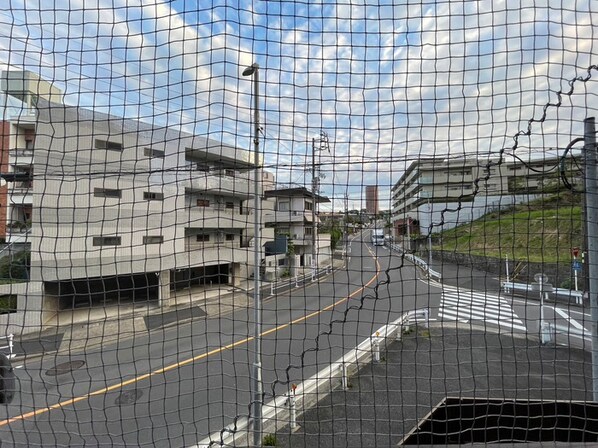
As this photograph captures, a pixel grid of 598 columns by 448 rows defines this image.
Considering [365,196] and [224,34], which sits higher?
[224,34]

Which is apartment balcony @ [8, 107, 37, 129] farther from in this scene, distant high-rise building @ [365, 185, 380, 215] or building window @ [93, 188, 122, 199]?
distant high-rise building @ [365, 185, 380, 215]

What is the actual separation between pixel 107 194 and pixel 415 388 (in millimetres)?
3125

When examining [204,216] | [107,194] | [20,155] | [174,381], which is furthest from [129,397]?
[20,155]

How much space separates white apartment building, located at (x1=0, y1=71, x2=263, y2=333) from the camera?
1490mm

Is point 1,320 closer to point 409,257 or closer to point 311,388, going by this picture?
point 311,388

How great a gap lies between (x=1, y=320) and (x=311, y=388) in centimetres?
549

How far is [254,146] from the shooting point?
162cm

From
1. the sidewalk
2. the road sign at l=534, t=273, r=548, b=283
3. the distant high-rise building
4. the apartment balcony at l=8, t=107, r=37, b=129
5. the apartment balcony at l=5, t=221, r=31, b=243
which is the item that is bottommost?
the sidewalk

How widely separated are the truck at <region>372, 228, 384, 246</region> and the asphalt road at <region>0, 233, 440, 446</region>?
7cm

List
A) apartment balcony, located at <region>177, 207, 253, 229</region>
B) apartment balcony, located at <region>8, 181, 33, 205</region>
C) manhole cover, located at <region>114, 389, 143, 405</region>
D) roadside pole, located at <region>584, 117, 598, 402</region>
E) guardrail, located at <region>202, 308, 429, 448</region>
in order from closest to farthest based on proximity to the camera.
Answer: roadside pole, located at <region>584, 117, 598, 402</region> → apartment balcony, located at <region>8, 181, 33, 205</region> → guardrail, located at <region>202, 308, 429, 448</region> → manhole cover, located at <region>114, 389, 143, 405</region> → apartment balcony, located at <region>177, 207, 253, 229</region>

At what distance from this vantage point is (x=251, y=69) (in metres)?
1.52

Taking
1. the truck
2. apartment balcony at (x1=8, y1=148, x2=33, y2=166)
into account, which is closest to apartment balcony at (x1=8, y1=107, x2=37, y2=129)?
apartment balcony at (x1=8, y1=148, x2=33, y2=166)

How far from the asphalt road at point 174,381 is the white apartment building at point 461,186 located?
0.99 ft

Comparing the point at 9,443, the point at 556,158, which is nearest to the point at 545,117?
the point at 556,158
